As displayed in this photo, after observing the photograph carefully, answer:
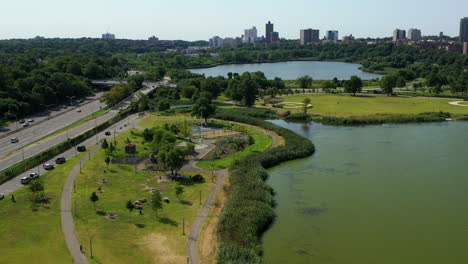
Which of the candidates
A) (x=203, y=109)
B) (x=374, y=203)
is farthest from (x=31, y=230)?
(x=203, y=109)

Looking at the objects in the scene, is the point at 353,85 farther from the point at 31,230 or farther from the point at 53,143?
the point at 31,230

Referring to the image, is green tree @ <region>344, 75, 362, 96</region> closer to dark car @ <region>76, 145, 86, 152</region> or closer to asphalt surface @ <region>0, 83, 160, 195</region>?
asphalt surface @ <region>0, 83, 160, 195</region>

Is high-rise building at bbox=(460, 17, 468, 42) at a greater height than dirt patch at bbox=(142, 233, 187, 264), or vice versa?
high-rise building at bbox=(460, 17, 468, 42)

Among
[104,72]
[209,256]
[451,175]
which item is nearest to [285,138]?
[451,175]

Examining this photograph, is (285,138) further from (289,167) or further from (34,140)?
(34,140)

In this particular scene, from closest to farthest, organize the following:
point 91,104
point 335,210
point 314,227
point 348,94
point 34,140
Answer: point 314,227 < point 335,210 < point 34,140 < point 91,104 < point 348,94

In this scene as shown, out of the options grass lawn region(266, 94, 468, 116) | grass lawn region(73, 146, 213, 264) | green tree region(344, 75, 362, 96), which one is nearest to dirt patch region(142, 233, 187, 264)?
grass lawn region(73, 146, 213, 264)
